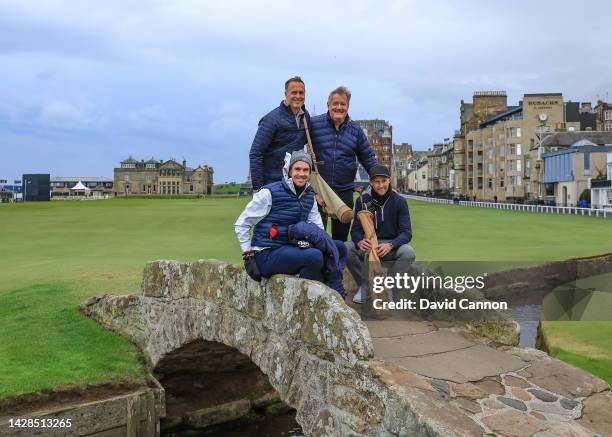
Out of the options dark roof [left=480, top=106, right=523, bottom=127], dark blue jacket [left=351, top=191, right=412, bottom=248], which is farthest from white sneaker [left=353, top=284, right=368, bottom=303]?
dark roof [left=480, top=106, right=523, bottom=127]

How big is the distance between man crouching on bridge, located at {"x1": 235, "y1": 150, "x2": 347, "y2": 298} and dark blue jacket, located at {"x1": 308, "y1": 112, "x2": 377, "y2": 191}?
122 centimetres

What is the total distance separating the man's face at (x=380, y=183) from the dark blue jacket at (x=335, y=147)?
13.7 inches

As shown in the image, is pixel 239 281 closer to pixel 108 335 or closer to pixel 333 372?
pixel 333 372

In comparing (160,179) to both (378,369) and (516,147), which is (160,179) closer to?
(516,147)

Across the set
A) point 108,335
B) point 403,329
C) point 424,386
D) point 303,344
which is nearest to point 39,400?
point 108,335

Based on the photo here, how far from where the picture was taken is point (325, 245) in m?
6.97

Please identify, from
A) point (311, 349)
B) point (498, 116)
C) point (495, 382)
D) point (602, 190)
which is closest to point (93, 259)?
point (311, 349)

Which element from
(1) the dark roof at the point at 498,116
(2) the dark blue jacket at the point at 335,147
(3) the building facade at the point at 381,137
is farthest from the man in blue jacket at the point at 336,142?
(3) the building facade at the point at 381,137

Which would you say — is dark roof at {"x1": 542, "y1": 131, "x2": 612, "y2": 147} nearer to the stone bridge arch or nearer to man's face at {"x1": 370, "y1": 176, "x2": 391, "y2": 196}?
man's face at {"x1": 370, "y1": 176, "x2": 391, "y2": 196}

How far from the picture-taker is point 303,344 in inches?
267

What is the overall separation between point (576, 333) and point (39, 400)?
9.91m

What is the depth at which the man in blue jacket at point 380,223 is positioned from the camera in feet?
27.1

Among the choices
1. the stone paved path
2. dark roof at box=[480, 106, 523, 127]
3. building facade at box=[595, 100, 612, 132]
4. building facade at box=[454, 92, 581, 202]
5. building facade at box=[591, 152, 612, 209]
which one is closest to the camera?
the stone paved path

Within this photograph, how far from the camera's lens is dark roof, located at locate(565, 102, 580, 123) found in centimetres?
9694
